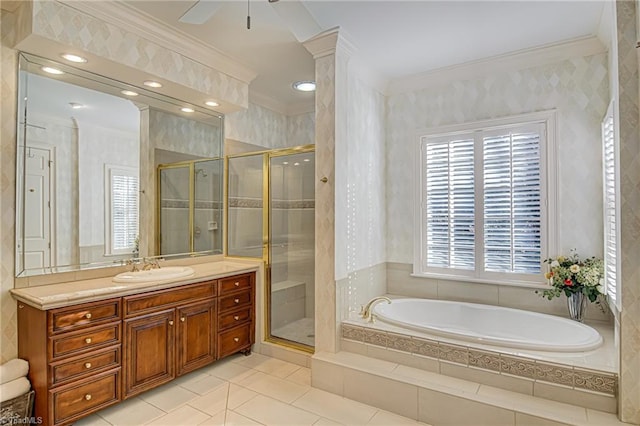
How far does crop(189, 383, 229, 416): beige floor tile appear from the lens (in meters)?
2.42

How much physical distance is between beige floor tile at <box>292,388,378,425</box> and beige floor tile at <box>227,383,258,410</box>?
36cm

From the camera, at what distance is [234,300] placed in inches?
126

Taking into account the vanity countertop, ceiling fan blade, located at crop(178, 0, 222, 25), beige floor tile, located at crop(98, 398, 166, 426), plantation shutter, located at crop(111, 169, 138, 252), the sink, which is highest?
ceiling fan blade, located at crop(178, 0, 222, 25)

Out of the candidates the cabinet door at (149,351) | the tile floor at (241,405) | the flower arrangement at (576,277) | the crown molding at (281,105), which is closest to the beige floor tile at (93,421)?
the tile floor at (241,405)

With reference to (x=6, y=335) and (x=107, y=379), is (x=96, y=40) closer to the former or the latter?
(x=6, y=335)

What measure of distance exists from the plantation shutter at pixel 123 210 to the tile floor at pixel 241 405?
1.16m

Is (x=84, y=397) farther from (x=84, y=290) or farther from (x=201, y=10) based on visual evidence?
(x=201, y=10)

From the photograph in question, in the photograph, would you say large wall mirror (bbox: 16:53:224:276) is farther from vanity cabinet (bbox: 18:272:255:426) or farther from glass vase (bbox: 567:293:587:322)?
glass vase (bbox: 567:293:587:322)

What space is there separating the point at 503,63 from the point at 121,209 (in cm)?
348

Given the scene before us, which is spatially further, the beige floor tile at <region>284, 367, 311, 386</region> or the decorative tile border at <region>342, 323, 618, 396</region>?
the beige floor tile at <region>284, 367, 311, 386</region>

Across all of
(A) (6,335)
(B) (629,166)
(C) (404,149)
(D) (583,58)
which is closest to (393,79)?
(C) (404,149)

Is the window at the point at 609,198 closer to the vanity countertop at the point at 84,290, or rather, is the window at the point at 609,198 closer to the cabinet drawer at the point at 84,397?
the vanity countertop at the point at 84,290

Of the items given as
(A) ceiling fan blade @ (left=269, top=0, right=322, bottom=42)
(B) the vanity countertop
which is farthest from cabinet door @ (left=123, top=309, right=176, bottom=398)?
(A) ceiling fan blade @ (left=269, top=0, right=322, bottom=42)

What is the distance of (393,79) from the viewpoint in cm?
365
